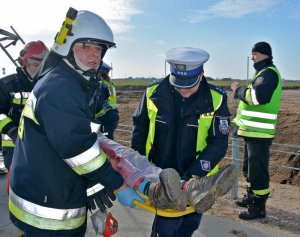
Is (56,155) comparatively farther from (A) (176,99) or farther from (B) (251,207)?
(B) (251,207)

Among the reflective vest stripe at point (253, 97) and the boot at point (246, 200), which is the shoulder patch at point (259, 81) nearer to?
the reflective vest stripe at point (253, 97)

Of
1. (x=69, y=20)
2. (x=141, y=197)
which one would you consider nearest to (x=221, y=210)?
(x=141, y=197)

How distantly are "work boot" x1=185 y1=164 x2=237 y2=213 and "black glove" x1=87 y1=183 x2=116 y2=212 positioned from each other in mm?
602

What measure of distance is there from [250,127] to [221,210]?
1.24 m

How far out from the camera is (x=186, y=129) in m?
3.16

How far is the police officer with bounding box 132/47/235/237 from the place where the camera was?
10.2ft

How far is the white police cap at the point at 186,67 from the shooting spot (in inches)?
121

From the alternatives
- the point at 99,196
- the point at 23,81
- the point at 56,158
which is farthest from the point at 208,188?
the point at 23,81

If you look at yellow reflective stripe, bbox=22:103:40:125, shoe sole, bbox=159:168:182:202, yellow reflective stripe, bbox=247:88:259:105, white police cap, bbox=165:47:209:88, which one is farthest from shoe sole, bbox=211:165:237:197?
yellow reflective stripe, bbox=247:88:259:105

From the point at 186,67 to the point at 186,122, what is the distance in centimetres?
46

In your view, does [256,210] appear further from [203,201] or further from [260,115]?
[203,201]

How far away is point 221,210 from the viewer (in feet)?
17.2

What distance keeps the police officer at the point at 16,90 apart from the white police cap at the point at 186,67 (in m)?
1.74

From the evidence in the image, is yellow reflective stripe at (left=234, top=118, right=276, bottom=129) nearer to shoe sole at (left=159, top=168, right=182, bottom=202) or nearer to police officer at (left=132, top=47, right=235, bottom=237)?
police officer at (left=132, top=47, right=235, bottom=237)
